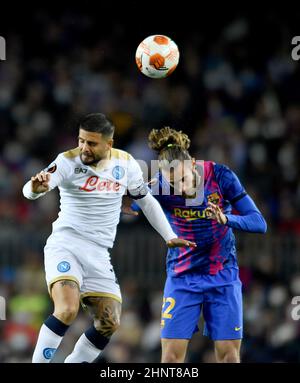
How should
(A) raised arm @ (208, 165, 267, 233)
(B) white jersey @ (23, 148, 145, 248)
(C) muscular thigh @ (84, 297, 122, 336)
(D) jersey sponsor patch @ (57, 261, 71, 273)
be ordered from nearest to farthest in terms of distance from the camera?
(A) raised arm @ (208, 165, 267, 233)
(D) jersey sponsor patch @ (57, 261, 71, 273)
(B) white jersey @ (23, 148, 145, 248)
(C) muscular thigh @ (84, 297, 122, 336)

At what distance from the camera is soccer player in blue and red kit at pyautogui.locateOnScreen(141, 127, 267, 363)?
319 inches

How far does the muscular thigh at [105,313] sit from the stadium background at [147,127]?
3856mm

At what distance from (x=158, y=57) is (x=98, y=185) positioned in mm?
1524

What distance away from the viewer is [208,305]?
8219mm

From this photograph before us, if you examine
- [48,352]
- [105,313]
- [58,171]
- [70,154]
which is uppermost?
[70,154]

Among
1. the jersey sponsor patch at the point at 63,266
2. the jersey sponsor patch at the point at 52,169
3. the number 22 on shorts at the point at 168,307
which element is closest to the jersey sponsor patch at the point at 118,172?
the jersey sponsor patch at the point at 52,169

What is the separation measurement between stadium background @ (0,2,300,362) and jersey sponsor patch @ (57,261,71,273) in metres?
4.32

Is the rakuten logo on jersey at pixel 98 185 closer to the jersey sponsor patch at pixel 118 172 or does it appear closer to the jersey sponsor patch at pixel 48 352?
the jersey sponsor patch at pixel 118 172

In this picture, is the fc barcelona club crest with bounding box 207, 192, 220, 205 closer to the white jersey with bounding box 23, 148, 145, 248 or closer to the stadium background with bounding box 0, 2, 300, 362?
the white jersey with bounding box 23, 148, 145, 248

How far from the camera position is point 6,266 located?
13.2m

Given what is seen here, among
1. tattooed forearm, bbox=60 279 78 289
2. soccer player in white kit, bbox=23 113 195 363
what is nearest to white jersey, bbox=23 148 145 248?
soccer player in white kit, bbox=23 113 195 363

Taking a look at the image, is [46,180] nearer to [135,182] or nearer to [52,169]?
[52,169]

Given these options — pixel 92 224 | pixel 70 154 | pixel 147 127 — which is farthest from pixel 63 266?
pixel 147 127

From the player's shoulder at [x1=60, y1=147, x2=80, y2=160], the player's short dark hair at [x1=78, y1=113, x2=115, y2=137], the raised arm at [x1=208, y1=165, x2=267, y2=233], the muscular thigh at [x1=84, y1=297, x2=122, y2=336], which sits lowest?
the muscular thigh at [x1=84, y1=297, x2=122, y2=336]
